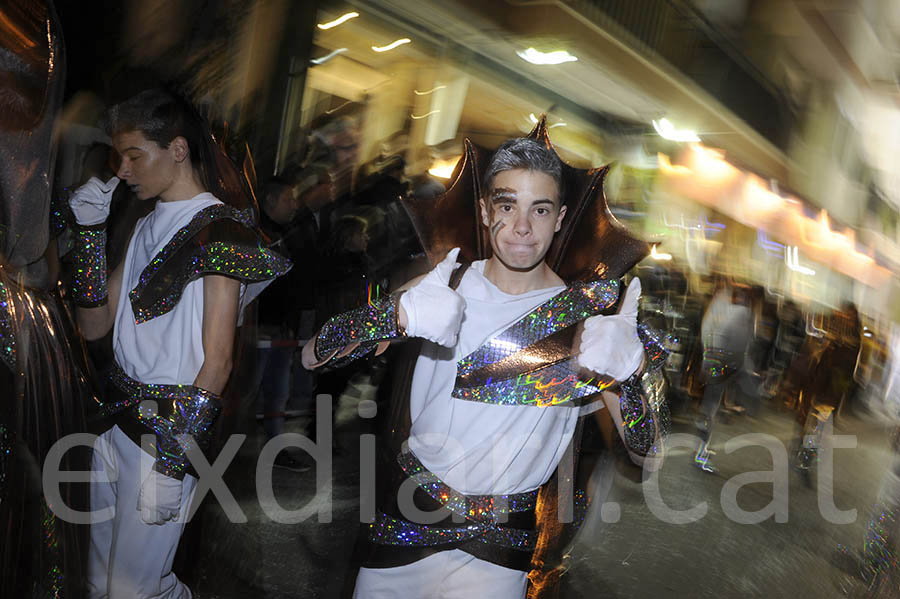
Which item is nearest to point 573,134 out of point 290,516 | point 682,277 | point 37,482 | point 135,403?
point 682,277

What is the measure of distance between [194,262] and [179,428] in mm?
258

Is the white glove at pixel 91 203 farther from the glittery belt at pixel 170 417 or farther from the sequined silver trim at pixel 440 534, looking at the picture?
the sequined silver trim at pixel 440 534

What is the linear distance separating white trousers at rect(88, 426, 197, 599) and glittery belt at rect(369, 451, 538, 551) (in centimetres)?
40

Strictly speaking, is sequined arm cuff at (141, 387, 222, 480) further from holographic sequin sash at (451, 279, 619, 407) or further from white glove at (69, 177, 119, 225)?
holographic sequin sash at (451, 279, 619, 407)

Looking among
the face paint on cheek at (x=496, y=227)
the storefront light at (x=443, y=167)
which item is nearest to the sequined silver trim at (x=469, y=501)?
the face paint on cheek at (x=496, y=227)

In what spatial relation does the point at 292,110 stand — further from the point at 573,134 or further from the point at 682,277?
the point at 682,277

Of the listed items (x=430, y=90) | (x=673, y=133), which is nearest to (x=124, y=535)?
(x=430, y=90)

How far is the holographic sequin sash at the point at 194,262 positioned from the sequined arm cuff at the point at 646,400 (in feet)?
1.91

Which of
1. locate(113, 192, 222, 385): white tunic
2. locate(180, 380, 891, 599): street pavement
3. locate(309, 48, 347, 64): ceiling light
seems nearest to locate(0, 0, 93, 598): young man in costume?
locate(113, 192, 222, 385): white tunic

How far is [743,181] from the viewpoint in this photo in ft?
4.22

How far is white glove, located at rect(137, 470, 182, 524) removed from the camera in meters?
1.14

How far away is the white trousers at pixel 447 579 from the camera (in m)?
1.04

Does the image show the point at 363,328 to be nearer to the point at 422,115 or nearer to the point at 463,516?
the point at 463,516

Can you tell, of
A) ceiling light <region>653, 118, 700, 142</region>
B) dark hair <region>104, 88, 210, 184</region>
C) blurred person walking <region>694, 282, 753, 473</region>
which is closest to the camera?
dark hair <region>104, 88, 210, 184</region>
